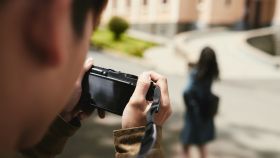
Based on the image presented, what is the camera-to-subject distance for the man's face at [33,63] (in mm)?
621

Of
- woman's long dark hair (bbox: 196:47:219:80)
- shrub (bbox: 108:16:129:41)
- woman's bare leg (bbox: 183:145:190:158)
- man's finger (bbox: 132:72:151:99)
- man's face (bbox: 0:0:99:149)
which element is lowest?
shrub (bbox: 108:16:129:41)

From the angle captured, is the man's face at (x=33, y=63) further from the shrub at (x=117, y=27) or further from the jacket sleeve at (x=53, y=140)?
the shrub at (x=117, y=27)

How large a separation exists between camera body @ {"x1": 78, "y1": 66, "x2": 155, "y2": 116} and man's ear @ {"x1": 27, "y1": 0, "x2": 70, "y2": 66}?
51 cm

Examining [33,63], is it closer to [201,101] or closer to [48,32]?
[48,32]

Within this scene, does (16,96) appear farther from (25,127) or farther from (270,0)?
(270,0)

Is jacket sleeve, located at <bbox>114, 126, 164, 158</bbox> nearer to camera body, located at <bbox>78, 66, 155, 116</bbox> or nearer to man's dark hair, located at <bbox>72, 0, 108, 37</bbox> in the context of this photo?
camera body, located at <bbox>78, 66, 155, 116</bbox>

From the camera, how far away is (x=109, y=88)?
47.9 inches

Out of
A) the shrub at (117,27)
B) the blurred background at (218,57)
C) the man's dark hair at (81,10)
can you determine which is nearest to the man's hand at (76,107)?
the blurred background at (218,57)

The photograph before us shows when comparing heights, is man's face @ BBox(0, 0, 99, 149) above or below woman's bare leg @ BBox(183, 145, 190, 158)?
above

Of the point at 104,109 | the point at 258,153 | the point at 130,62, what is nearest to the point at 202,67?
the point at 258,153

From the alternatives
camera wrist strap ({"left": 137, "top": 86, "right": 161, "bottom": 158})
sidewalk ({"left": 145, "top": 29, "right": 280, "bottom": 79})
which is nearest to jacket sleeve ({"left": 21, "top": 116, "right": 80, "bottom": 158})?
camera wrist strap ({"left": 137, "top": 86, "right": 161, "bottom": 158})

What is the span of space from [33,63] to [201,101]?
16.2ft

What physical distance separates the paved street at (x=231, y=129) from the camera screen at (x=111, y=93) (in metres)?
3.24

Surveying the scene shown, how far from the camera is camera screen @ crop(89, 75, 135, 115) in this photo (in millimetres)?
1193
